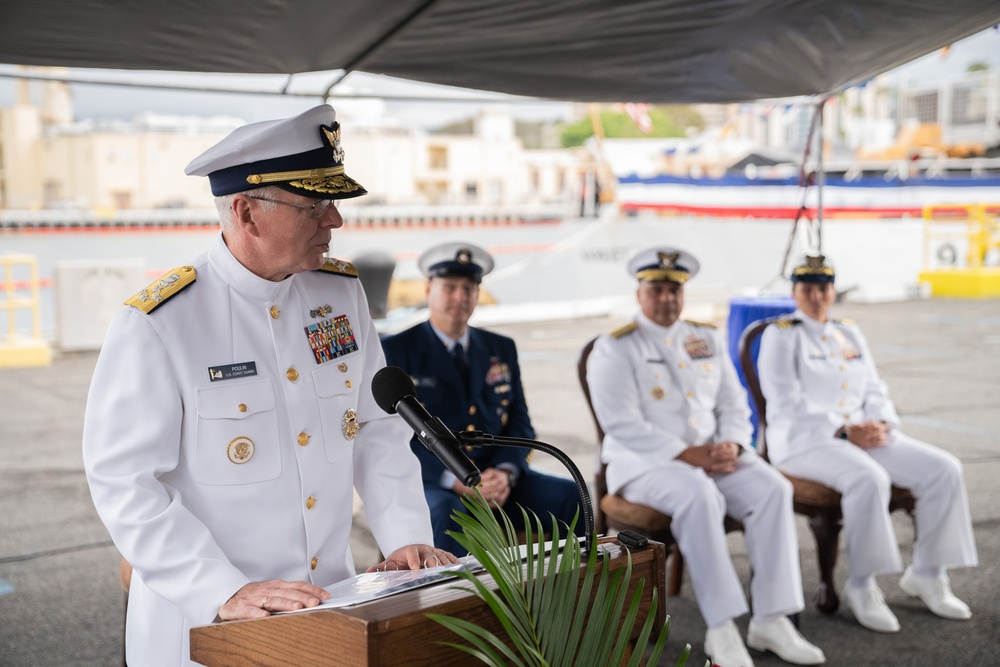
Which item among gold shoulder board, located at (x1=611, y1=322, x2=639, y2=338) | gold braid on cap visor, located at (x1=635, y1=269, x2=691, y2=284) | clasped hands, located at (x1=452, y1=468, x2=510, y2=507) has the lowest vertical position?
clasped hands, located at (x1=452, y1=468, x2=510, y2=507)

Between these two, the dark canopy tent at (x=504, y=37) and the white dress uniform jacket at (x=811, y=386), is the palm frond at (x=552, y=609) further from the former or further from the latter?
the white dress uniform jacket at (x=811, y=386)

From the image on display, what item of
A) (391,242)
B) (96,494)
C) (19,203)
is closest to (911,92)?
(391,242)

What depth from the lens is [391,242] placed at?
1184 inches

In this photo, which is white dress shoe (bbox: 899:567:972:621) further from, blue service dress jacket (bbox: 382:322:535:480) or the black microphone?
the black microphone

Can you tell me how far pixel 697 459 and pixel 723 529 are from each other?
31 centimetres

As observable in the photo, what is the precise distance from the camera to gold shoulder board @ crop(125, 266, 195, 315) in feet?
6.49

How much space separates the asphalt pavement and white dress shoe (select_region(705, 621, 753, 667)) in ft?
0.43

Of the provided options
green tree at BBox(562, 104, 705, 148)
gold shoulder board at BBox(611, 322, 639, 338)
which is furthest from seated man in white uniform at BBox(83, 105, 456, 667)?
green tree at BBox(562, 104, 705, 148)

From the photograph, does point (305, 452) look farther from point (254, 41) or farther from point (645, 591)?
point (254, 41)

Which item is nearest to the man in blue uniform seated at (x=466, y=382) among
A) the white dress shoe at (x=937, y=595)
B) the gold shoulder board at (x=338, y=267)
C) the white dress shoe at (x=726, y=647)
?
the white dress shoe at (x=726, y=647)

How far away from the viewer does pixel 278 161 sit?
6.42 ft

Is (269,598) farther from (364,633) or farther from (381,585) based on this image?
(364,633)

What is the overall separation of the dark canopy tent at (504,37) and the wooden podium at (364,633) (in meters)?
1.98

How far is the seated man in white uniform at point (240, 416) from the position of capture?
1.84 m
